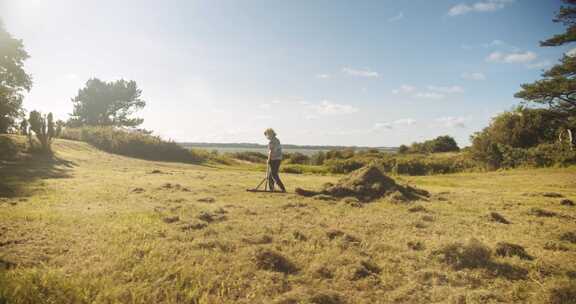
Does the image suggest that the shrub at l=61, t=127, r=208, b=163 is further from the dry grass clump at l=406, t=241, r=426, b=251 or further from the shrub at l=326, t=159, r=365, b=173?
the dry grass clump at l=406, t=241, r=426, b=251

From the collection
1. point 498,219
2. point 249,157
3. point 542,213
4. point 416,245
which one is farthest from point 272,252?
point 249,157

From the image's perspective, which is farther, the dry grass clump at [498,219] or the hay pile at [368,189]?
the hay pile at [368,189]

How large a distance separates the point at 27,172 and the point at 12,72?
16819 millimetres

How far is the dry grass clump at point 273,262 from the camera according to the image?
4.33m

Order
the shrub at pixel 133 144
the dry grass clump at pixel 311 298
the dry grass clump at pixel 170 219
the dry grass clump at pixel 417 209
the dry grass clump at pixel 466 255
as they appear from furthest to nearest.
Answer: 1. the shrub at pixel 133 144
2. the dry grass clump at pixel 417 209
3. the dry grass clump at pixel 170 219
4. the dry grass clump at pixel 466 255
5. the dry grass clump at pixel 311 298

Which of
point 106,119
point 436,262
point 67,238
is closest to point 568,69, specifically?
point 436,262

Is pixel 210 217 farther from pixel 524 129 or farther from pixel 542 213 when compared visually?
pixel 524 129

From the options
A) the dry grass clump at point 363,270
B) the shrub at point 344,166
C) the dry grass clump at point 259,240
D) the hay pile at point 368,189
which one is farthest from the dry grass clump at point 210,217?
the shrub at point 344,166

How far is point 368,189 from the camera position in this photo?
1155 cm

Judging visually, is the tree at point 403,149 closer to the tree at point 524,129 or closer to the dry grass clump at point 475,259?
the tree at point 524,129

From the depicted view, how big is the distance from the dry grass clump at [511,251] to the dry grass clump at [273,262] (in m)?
3.40

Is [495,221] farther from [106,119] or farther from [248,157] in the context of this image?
[106,119]

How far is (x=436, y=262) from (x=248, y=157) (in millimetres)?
36858

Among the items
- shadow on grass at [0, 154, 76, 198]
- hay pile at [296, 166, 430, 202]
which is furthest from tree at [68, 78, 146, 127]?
hay pile at [296, 166, 430, 202]
